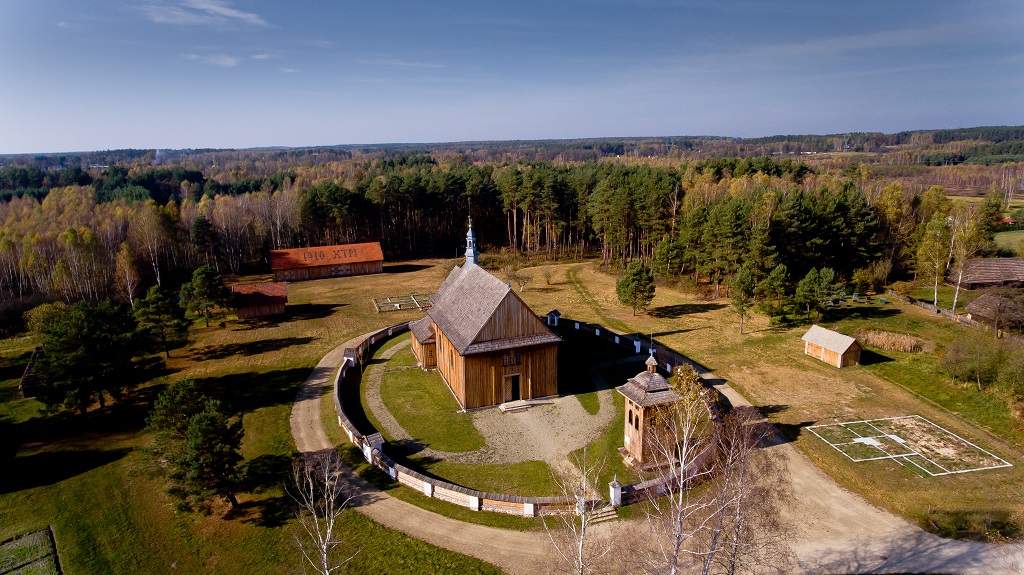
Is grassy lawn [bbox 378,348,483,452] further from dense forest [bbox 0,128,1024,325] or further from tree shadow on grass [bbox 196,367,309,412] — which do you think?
dense forest [bbox 0,128,1024,325]

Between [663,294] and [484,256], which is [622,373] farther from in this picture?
[484,256]

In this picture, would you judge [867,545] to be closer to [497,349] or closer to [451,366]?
[497,349]

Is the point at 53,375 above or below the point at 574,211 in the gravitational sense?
below

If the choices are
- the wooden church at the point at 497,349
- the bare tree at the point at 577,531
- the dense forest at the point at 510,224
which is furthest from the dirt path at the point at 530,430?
the dense forest at the point at 510,224

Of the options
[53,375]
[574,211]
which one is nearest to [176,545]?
[53,375]

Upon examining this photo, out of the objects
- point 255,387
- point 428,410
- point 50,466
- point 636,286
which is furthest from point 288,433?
point 636,286
